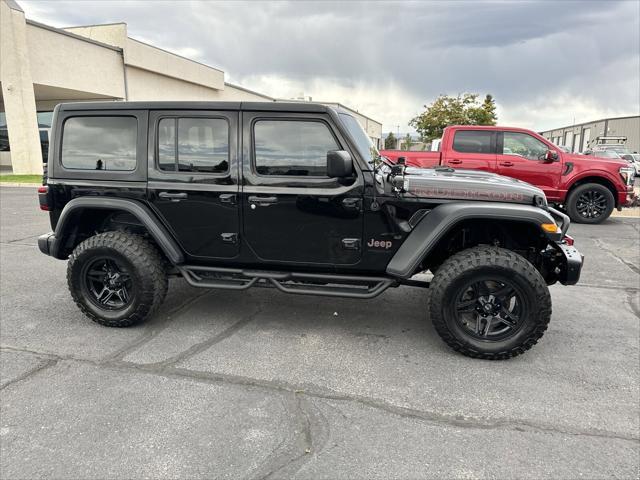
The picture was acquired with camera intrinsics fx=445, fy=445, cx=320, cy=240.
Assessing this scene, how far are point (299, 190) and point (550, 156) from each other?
7.23 m

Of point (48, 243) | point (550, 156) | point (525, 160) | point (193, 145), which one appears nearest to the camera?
point (193, 145)

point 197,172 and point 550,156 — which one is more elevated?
point 550,156

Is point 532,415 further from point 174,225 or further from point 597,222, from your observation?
point 597,222

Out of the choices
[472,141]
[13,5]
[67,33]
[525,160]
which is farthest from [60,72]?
[525,160]

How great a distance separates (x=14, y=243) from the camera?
7242mm

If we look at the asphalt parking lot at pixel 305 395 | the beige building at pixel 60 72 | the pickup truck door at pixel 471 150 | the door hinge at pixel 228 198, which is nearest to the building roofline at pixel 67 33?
the beige building at pixel 60 72

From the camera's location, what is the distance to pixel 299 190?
3547mm

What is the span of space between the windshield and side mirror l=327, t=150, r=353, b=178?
1.12ft

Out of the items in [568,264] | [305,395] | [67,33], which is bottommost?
[305,395]

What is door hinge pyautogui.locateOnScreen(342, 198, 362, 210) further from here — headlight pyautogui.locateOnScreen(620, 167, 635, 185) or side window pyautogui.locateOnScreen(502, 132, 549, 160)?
headlight pyautogui.locateOnScreen(620, 167, 635, 185)

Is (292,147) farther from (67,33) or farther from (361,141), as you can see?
(67,33)

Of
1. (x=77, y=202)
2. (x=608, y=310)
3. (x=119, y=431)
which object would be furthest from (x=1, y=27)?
(x=608, y=310)

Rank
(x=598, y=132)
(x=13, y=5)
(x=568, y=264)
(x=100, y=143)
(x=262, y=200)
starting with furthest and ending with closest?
(x=598, y=132) < (x=13, y=5) < (x=100, y=143) < (x=262, y=200) < (x=568, y=264)

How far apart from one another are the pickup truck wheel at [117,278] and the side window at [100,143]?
0.63 metres
